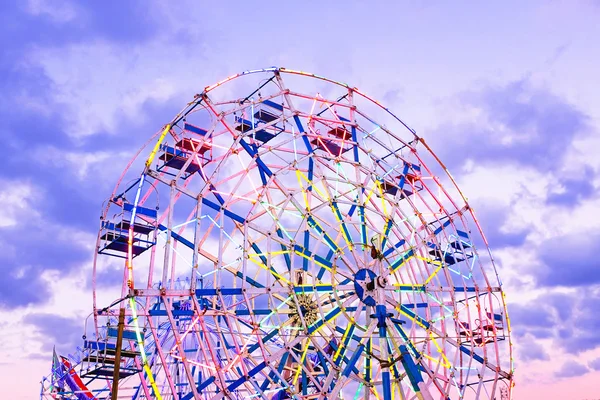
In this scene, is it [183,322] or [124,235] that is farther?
[183,322]

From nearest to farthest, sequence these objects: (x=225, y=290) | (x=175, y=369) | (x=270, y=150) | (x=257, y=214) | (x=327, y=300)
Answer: (x=225, y=290)
(x=270, y=150)
(x=327, y=300)
(x=257, y=214)
(x=175, y=369)

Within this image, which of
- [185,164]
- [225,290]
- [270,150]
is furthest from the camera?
[270,150]

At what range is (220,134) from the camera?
30172mm

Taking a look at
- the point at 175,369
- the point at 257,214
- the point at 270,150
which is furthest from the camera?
the point at 175,369

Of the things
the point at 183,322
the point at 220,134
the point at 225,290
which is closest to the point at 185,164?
the point at 220,134

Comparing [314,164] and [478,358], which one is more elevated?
[314,164]

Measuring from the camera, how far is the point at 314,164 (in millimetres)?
30141

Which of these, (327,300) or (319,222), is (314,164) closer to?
(319,222)

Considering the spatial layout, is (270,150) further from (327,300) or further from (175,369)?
(175,369)

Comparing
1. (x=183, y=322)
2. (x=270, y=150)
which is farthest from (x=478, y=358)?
(x=183, y=322)

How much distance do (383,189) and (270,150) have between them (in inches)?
227

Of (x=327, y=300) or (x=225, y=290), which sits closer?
(x=225, y=290)

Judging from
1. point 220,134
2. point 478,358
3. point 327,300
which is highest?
point 220,134

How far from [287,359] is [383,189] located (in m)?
8.10
